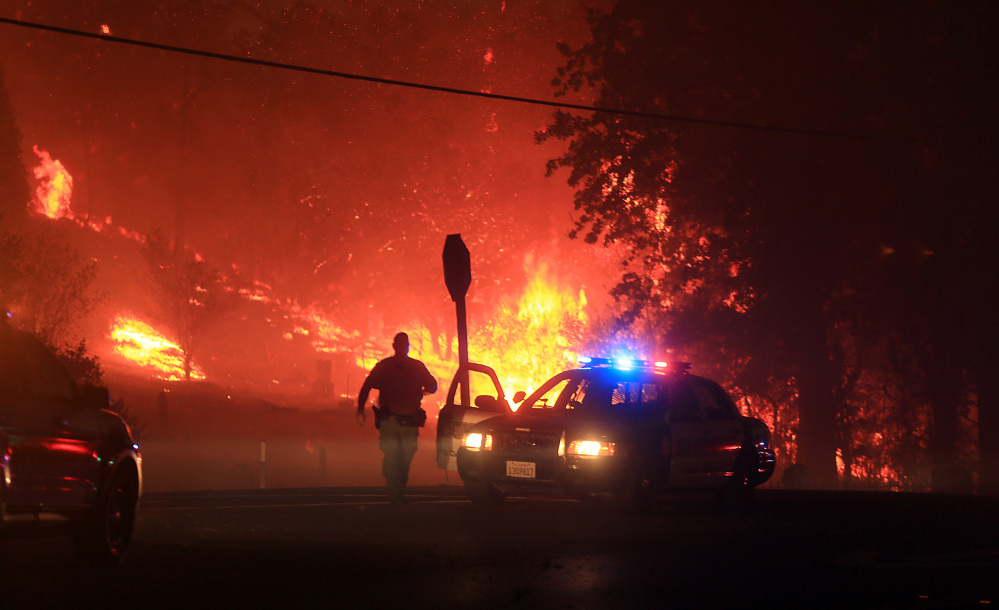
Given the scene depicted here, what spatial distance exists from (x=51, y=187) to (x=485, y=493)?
72599 mm

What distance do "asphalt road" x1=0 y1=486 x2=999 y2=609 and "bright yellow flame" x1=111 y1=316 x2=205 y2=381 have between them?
5242cm

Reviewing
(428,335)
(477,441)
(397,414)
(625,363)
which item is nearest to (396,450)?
(397,414)

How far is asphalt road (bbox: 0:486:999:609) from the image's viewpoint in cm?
809

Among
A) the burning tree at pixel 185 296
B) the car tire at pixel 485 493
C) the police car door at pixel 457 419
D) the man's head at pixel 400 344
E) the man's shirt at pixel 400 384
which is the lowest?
the car tire at pixel 485 493

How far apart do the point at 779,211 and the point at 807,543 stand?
17.0 metres

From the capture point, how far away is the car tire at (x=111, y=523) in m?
8.83

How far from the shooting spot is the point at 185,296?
2516 inches

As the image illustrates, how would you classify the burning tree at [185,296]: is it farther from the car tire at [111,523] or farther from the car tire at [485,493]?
the car tire at [111,523]

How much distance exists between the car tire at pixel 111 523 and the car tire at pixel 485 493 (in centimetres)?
534

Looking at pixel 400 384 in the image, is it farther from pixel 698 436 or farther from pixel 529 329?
pixel 529 329

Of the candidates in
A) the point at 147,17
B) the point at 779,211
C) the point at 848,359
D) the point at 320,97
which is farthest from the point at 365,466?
the point at 147,17

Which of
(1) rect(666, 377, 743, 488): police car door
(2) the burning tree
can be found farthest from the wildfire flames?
(1) rect(666, 377, 743, 488): police car door

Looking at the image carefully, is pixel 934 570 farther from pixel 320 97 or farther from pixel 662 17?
pixel 320 97

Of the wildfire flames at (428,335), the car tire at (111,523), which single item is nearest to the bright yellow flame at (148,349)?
the wildfire flames at (428,335)
